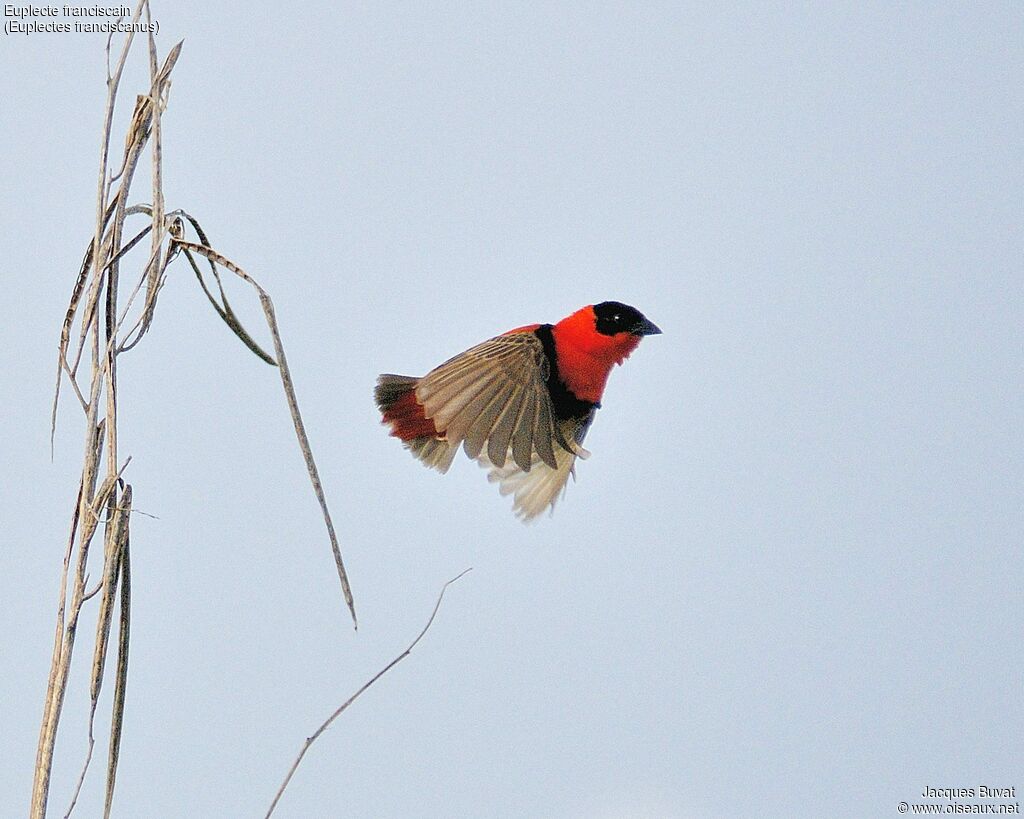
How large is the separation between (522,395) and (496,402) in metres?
0.11

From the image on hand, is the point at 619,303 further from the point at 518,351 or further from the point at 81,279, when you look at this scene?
the point at 81,279

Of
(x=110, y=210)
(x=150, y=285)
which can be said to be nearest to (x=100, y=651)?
(x=150, y=285)

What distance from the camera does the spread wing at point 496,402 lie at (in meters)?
4.21

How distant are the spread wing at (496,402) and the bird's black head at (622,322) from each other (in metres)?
0.29

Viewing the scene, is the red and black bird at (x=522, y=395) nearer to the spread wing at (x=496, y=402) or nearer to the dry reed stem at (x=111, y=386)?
the spread wing at (x=496, y=402)

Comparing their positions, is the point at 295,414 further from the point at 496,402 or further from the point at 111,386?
the point at 496,402

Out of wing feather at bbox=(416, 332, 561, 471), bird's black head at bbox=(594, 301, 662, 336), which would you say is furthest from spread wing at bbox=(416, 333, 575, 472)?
bird's black head at bbox=(594, 301, 662, 336)

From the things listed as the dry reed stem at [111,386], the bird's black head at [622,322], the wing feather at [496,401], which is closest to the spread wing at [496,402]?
the wing feather at [496,401]

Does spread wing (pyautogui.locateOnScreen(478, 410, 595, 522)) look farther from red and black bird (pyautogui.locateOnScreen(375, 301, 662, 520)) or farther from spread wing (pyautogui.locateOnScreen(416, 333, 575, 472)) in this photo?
spread wing (pyautogui.locateOnScreen(416, 333, 575, 472))

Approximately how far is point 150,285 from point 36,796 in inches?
25.6

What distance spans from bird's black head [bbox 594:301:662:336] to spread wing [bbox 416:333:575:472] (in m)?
0.29

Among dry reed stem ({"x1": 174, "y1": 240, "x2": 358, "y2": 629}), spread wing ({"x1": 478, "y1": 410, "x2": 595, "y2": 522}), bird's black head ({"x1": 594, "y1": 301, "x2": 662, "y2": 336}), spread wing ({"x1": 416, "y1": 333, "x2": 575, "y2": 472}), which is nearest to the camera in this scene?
dry reed stem ({"x1": 174, "y1": 240, "x2": 358, "y2": 629})

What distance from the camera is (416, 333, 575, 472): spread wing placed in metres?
4.21

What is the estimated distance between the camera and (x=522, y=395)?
14.5ft
